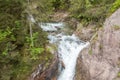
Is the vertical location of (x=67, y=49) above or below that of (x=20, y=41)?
below

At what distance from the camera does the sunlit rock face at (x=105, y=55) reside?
9.34m

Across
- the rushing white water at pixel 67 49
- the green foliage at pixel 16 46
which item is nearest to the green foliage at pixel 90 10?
the rushing white water at pixel 67 49

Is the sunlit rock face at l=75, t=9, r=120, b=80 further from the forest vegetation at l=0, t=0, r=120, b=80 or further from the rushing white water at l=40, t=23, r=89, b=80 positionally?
the forest vegetation at l=0, t=0, r=120, b=80

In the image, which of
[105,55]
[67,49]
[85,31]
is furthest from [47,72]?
[85,31]

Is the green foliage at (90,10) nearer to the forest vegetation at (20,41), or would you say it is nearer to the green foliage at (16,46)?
the forest vegetation at (20,41)

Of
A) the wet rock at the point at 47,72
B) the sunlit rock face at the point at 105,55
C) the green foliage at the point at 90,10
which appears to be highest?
the green foliage at the point at 90,10

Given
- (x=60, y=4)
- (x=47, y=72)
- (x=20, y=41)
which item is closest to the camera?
(x=20, y=41)

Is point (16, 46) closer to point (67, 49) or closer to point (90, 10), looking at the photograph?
point (67, 49)

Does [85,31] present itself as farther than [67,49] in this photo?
Yes

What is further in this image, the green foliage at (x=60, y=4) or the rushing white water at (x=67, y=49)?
the green foliage at (x=60, y=4)

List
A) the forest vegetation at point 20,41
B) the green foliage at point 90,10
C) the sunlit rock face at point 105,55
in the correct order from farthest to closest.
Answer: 1. the green foliage at point 90,10
2. the forest vegetation at point 20,41
3. the sunlit rock face at point 105,55

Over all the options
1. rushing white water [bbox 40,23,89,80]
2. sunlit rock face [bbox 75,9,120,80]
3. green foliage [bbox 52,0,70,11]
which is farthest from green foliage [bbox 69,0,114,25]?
sunlit rock face [bbox 75,9,120,80]

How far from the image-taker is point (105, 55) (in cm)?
977

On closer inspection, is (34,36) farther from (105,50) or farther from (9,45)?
(105,50)
